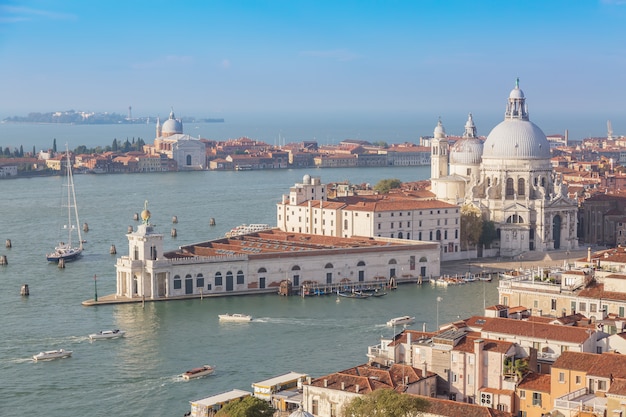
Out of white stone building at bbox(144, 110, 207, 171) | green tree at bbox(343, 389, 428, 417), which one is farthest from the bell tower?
white stone building at bbox(144, 110, 207, 171)

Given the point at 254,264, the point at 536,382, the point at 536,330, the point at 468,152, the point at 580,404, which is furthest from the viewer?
the point at 468,152

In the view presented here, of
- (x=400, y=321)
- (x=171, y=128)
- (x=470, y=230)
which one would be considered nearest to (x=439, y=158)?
(x=470, y=230)

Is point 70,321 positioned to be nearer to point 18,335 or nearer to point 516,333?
point 18,335

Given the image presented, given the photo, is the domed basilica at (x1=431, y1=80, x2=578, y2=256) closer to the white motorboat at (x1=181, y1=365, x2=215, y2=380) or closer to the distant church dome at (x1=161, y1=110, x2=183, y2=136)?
the white motorboat at (x1=181, y1=365, x2=215, y2=380)

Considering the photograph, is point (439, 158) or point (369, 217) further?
point (439, 158)

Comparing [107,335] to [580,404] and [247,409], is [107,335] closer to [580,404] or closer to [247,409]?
[247,409]
